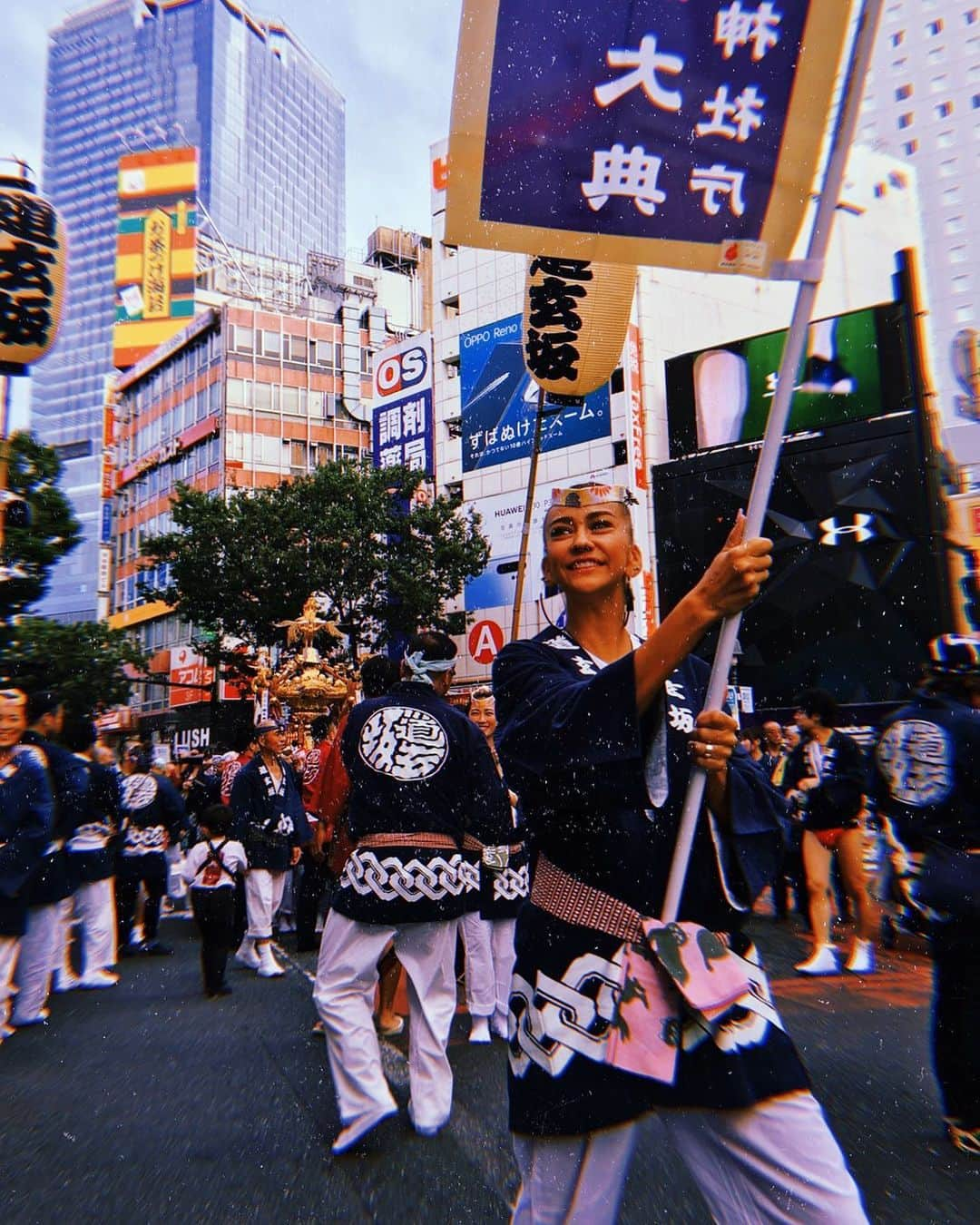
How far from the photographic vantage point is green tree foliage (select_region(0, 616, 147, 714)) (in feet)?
82.1

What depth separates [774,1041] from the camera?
187 centimetres

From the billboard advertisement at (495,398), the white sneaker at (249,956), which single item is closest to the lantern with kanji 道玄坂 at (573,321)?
the white sneaker at (249,956)

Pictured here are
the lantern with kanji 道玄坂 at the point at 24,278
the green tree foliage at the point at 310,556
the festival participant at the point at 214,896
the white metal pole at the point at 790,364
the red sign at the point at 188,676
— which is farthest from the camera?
the red sign at the point at 188,676

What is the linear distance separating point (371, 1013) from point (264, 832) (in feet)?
13.1

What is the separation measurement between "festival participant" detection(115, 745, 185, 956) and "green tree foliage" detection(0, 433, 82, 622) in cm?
1382

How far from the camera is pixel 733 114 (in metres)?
2.08

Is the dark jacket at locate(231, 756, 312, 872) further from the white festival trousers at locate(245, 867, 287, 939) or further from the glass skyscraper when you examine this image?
the glass skyscraper

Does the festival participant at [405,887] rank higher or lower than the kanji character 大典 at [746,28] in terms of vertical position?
lower

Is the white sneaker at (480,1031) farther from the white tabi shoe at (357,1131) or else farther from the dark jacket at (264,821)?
the dark jacket at (264,821)

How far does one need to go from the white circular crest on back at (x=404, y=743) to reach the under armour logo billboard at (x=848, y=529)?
2262 centimetres

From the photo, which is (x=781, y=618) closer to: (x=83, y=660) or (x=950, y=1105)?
(x=83, y=660)

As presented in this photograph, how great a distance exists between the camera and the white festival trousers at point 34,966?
6383 millimetres

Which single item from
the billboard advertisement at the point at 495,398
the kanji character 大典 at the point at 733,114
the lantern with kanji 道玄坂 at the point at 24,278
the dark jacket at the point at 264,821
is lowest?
the dark jacket at the point at 264,821

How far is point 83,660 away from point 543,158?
89.2ft
